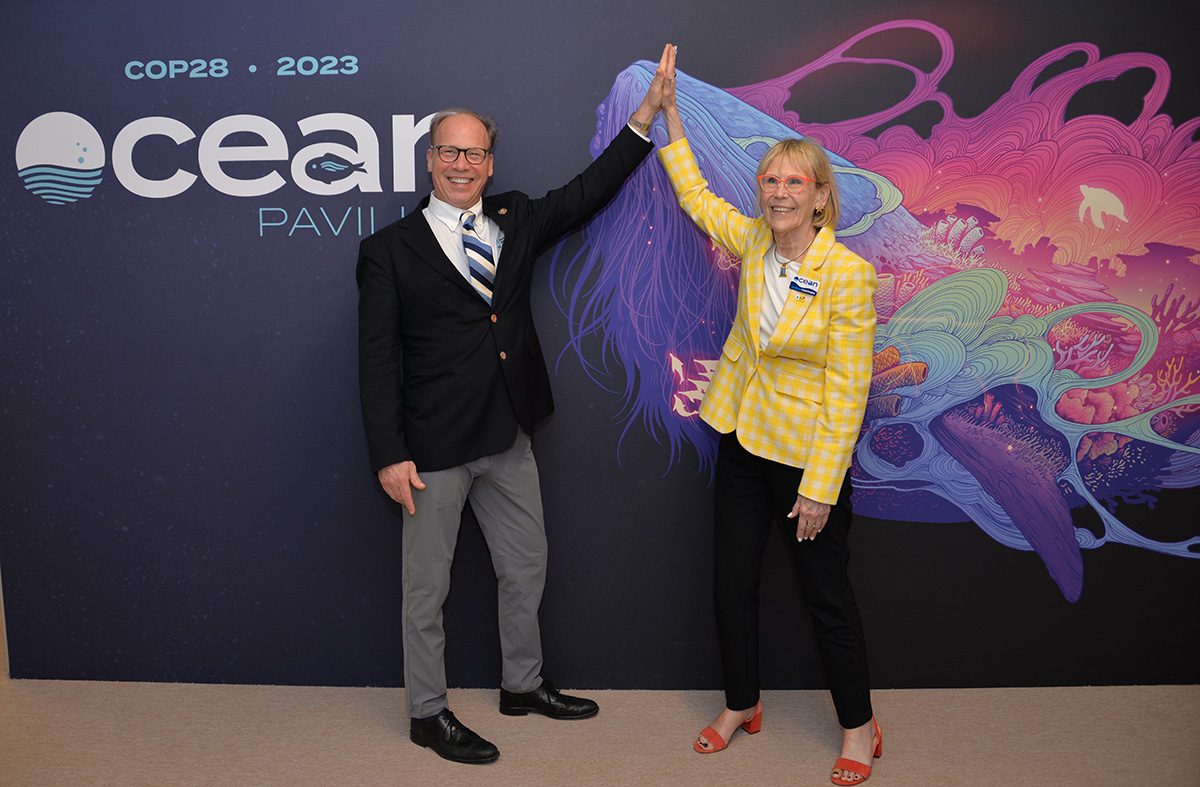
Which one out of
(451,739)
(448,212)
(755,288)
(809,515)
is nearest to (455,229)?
(448,212)

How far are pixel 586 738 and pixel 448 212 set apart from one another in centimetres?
164

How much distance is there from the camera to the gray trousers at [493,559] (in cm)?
264

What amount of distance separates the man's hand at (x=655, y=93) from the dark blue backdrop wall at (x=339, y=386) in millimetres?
97

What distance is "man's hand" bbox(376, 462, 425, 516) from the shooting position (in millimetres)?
2568

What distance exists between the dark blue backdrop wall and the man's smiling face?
0.82 feet

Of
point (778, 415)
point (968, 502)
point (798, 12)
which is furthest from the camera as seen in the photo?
point (968, 502)

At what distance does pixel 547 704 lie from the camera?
9.29ft

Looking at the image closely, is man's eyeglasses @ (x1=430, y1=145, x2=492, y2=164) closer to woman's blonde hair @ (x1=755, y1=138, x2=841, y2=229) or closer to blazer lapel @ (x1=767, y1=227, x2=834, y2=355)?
woman's blonde hair @ (x1=755, y1=138, x2=841, y2=229)

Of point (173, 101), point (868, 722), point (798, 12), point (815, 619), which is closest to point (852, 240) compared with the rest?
point (798, 12)

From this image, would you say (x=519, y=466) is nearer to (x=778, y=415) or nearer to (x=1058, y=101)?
(x=778, y=415)

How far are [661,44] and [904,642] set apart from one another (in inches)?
82.7

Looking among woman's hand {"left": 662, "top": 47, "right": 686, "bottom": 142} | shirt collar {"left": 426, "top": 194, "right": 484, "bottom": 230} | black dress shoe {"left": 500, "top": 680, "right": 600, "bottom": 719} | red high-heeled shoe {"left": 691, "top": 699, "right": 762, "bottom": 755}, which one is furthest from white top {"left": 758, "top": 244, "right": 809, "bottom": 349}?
black dress shoe {"left": 500, "top": 680, "right": 600, "bottom": 719}

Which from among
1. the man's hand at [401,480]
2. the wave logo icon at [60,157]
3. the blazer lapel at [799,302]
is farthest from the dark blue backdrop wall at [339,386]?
the blazer lapel at [799,302]

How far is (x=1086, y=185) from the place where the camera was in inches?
110
